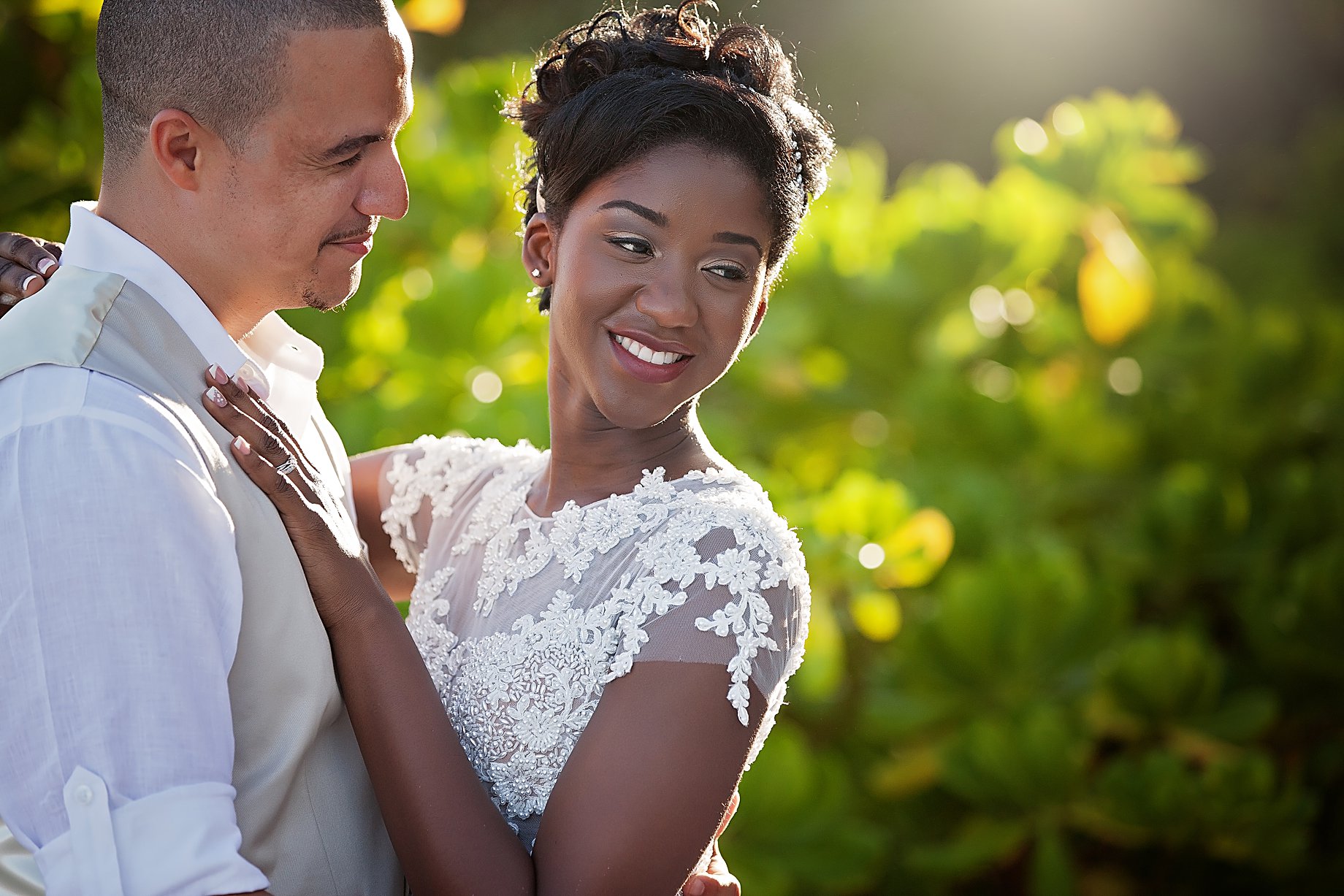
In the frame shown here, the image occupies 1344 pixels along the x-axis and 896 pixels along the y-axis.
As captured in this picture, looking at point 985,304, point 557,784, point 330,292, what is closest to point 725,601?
point 557,784

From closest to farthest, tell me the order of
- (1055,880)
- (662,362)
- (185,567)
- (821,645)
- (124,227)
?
(185,567), (124,227), (662,362), (821,645), (1055,880)

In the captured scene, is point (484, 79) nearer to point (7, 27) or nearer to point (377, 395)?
point (377, 395)

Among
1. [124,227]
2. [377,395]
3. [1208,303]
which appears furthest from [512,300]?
[1208,303]

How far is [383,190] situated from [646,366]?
0.43 metres

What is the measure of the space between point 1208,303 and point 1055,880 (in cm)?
229

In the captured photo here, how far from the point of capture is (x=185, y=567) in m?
1.27

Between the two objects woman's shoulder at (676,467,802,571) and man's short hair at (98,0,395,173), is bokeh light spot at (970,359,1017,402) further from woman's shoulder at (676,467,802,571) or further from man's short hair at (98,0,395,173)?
man's short hair at (98,0,395,173)

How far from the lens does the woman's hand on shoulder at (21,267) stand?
170cm

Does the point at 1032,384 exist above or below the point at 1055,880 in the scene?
above

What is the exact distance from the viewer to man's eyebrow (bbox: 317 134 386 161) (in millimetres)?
1550

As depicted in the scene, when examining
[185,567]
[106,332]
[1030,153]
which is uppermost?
[1030,153]

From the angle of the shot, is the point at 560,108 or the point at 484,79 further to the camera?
the point at 484,79

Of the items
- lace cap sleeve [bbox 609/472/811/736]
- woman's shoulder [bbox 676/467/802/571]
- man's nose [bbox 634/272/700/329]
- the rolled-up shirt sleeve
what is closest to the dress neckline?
woman's shoulder [bbox 676/467/802/571]

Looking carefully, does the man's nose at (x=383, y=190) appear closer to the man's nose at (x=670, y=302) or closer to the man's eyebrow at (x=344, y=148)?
the man's eyebrow at (x=344, y=148)
